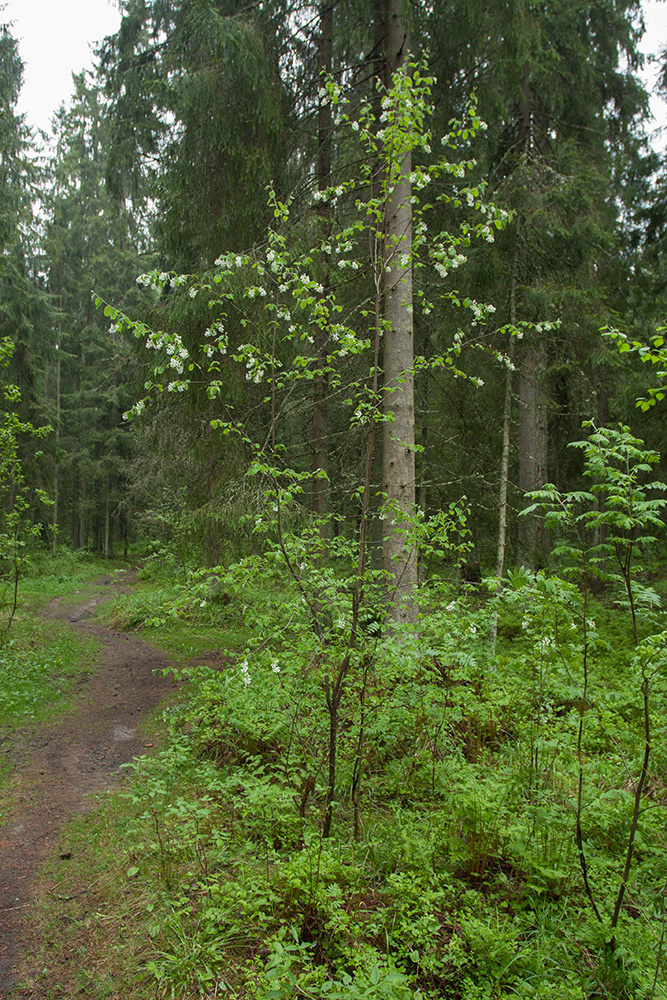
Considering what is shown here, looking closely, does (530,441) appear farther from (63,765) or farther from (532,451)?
(63,765)

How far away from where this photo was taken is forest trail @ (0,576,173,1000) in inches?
137

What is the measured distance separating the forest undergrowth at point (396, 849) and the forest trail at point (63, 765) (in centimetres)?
26

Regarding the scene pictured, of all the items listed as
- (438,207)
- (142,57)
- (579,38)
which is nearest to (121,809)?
(438,207)

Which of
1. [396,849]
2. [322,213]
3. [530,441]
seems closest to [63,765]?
[396,849]

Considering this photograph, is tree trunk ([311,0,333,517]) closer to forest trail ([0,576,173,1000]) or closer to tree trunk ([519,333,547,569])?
tree trunk ([519,333,547,569])

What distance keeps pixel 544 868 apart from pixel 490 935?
1.60ft

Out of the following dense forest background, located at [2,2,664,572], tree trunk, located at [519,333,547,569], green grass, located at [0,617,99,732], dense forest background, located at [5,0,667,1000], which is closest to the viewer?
dense forest background, located at [5,0,667,1000]

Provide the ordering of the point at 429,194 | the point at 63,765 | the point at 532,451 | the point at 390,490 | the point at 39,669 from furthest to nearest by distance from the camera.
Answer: the point at 532,451
the point at 429,194
the point at 39,669
the point at 390,490
the point at 63,765

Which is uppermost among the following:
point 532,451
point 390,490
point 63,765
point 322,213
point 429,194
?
point 429,194

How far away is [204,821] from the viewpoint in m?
3.90

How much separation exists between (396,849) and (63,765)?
3646 mm

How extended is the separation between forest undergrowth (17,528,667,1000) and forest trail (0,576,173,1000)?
26cm

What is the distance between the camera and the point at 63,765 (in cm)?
536

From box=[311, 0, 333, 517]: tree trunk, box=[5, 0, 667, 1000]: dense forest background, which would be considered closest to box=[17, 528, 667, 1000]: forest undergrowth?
box=[5, 0, 667, 1000]: dense forest background
